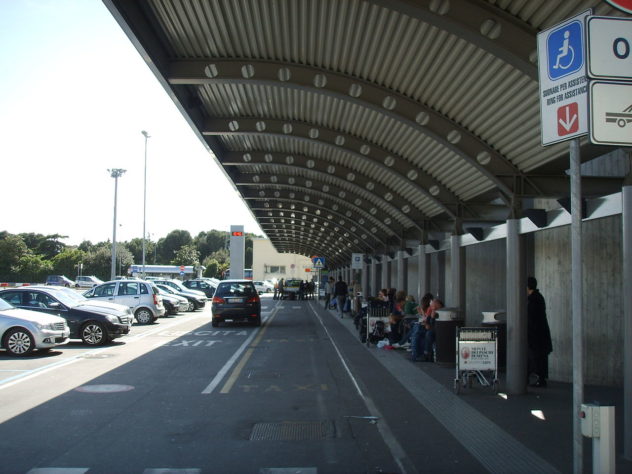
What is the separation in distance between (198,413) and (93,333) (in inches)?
371

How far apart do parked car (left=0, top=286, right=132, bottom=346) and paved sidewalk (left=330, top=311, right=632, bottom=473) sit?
8436 mm

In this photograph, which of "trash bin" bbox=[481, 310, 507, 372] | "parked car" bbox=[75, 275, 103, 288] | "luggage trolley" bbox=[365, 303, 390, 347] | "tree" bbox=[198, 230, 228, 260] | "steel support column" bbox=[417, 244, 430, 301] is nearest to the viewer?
"trash bin" bbox=[481, 310, 507, 372]

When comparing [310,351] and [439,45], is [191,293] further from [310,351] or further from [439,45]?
[439,45]

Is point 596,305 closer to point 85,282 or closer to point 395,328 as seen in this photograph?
point 395,328

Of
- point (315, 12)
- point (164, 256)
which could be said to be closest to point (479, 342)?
point (315, 12)

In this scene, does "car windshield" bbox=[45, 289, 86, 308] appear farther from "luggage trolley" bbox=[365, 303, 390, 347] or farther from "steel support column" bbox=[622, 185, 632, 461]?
"steel support column" bbox=[622, 185, 632, 461]

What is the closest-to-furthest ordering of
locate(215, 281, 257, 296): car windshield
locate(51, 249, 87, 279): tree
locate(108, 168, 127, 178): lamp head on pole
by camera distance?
locate(215, 281, 257, 296): car windshield, locate(108, 168, 127, 178): lamp head on pole, locate(51, 249, 87, 279): tree

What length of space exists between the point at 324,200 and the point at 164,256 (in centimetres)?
13319

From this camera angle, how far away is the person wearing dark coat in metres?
11.0

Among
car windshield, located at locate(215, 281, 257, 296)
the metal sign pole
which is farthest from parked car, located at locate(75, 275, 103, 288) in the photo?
the metal sign pole

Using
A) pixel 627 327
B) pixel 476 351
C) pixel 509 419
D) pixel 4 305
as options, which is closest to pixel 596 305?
pixel 476 351

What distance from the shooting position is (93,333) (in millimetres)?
16875

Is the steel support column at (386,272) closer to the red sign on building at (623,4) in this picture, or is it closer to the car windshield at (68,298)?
the car windshield at (68,298)

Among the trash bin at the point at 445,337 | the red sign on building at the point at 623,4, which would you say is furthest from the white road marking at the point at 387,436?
the red sign on building at the point at 623,4
